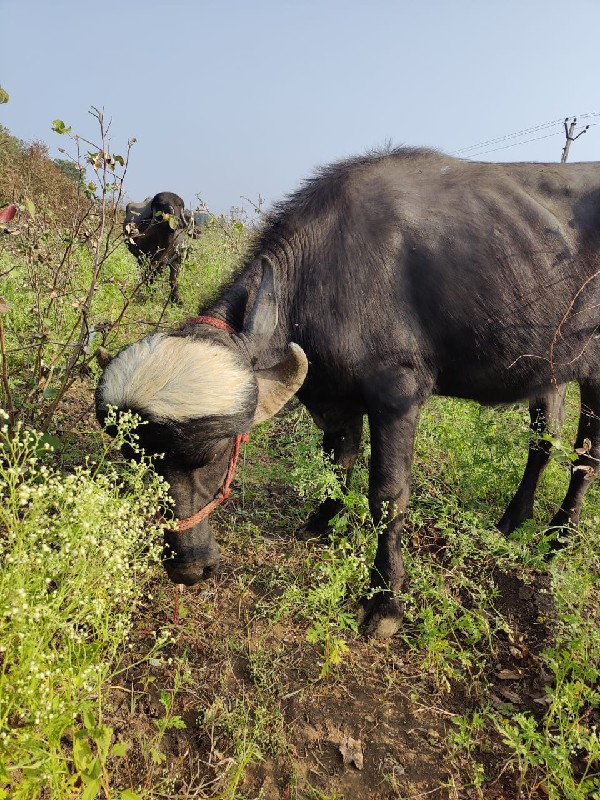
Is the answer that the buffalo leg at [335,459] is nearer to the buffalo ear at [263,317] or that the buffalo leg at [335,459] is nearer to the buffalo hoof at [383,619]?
the buffalo hoof at [383,619]

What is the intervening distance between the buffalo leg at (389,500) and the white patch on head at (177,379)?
1.02m

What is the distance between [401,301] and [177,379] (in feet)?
4.88

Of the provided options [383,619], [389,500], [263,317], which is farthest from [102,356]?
[383,619]

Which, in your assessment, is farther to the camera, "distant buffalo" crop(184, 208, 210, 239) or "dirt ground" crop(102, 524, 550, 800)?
"distant buffalo" crop(184, 208, 210, 239)

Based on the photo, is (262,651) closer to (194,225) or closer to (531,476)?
(531,476)

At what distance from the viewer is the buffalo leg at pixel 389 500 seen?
307 cm

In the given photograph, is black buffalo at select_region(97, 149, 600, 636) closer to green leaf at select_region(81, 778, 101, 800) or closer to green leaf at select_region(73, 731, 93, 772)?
green leaf at select_region(73, 731, 93, 772)

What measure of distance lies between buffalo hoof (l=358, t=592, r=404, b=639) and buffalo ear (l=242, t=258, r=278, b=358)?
65.0 inches

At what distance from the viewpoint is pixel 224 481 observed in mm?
2732

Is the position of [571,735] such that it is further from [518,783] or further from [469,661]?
[469,661]

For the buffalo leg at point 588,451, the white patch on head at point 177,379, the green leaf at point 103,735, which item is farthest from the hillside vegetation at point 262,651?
the buffalo leg at point 588,451

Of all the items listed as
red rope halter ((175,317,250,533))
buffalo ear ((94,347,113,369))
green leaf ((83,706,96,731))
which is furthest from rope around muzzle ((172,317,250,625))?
green leaf ((83,706,96,731))

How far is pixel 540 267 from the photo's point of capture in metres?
3.30

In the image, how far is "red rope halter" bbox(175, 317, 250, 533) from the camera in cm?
256
